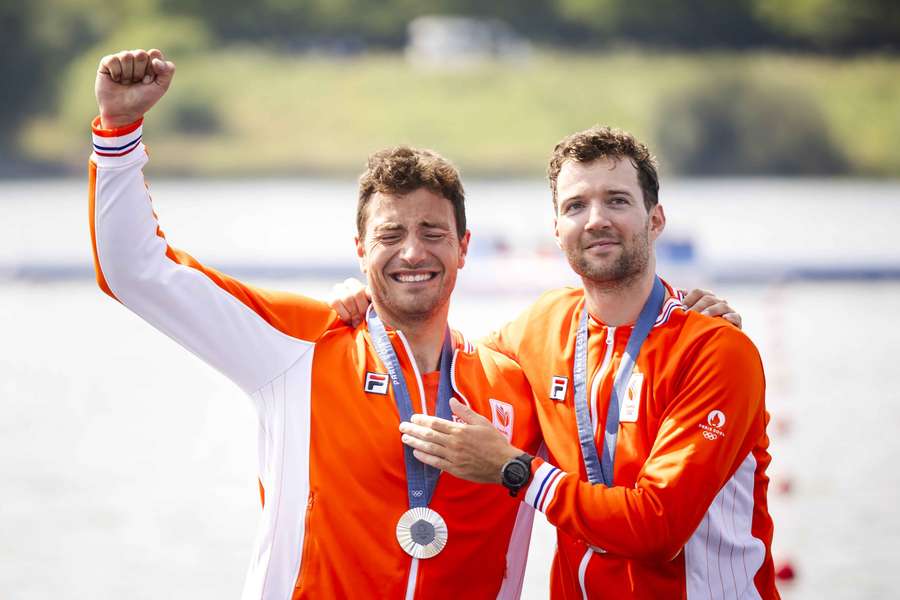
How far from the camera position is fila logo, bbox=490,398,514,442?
3.29 meters

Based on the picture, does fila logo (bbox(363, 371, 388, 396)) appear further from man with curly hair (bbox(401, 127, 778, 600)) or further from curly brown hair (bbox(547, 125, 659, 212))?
curly brown hair (bbox(547, 125, 659, 212))

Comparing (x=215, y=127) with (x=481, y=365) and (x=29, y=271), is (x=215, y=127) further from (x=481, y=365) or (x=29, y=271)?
(x=481, y=365)

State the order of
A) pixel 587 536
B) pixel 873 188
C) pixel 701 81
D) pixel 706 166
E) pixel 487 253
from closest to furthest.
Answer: pixel 587 536 → pixel 487 253 → pixel 873 188 → pixel 706 166 → pixel 701 81

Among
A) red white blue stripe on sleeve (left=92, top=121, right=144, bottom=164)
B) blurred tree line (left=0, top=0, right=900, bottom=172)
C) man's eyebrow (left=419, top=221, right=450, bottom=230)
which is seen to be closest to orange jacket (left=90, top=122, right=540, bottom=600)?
red white blue stripe on sleeve (left=92, top=121, right=144, bottom=164)

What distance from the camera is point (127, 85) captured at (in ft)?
9.56

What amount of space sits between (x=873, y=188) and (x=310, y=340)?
3405cm

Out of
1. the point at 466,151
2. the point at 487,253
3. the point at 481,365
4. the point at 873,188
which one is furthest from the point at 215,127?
the point at 481,365

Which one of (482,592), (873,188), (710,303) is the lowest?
(482,592)

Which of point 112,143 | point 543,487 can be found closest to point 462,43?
point 112,143

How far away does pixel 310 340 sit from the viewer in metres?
3.29

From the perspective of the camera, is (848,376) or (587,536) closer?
(587,536)

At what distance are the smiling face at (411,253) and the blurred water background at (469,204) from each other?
10.0 feet

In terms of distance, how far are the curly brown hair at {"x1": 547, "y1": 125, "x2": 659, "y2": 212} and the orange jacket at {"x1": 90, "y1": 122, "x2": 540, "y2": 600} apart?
690 mm

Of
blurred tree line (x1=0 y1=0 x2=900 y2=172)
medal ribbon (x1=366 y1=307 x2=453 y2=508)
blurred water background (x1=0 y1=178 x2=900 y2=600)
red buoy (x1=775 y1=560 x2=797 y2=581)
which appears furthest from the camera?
blurred tree line (x1=0 y1=0 x2=900 y2=172)
